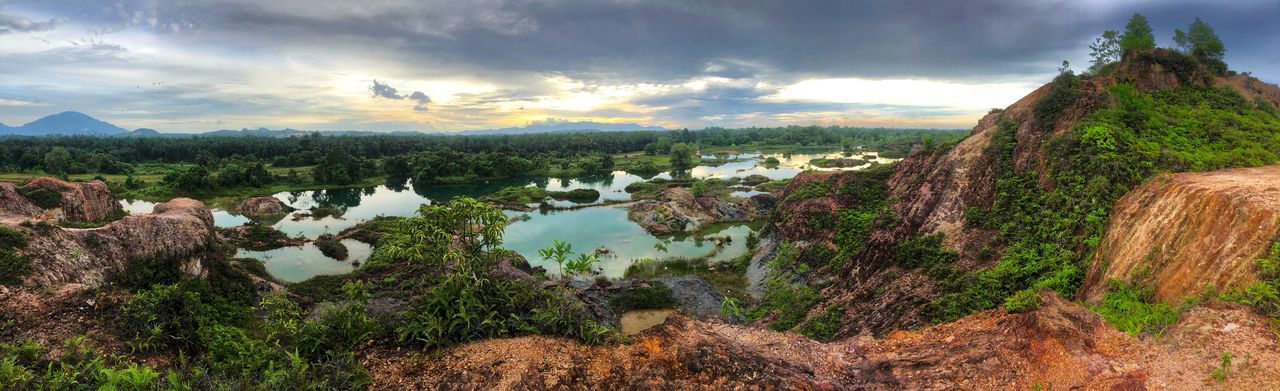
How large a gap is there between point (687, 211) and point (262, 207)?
41729 mm

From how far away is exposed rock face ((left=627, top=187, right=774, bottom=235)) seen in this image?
3969cm

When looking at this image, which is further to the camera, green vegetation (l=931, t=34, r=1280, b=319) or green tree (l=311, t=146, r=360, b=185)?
green tree (l=311, t=146, r=360, b=185)

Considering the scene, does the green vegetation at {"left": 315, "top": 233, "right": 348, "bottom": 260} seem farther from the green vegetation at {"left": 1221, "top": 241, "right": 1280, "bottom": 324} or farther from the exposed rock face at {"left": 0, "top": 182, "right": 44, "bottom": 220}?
the green vegetation at {"left": 1221, "top": 241, "right": 1280, "bottom": 324}

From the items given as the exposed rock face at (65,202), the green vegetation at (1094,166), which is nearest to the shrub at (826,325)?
the green vegetation at (1094,166)

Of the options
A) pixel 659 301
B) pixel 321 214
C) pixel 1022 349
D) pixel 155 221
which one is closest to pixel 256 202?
pixel 321 214

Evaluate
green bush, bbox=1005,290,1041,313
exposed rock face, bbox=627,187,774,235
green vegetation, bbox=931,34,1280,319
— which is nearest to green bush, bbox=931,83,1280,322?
green vegetation, bbox=931,34,1280,319

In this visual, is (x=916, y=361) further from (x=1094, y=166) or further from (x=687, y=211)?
(x=687, y=211)

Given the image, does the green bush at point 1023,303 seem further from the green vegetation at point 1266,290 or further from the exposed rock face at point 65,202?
the exposed rock face at point 65,202

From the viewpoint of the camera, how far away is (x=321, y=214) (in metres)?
47.9

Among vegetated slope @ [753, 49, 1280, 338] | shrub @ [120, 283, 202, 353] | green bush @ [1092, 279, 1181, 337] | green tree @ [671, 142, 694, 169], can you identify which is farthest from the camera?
green tree @ [671, 142, 694, 169]

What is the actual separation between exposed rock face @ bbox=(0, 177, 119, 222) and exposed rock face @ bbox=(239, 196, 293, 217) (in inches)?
910

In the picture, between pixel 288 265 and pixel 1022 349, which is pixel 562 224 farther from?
pixel 1022 349

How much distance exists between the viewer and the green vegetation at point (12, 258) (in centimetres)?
1227

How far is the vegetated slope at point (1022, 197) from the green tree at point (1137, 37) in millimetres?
715
